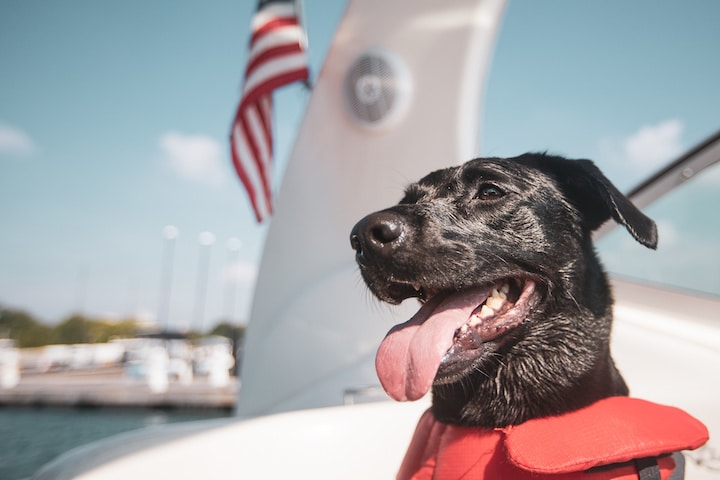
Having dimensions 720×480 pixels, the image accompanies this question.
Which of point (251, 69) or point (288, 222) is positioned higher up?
point (251, 69)

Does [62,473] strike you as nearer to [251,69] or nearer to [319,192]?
[319,192]

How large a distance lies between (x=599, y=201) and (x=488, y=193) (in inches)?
13.5

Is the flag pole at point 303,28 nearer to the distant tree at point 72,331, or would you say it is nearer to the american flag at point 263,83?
the american flag at point 263,83

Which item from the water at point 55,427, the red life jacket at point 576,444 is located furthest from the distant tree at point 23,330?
the red life jacket at point 576,444

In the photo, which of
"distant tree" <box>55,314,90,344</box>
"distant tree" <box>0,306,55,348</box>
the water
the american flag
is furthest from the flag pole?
"distant tree" <box>55,314,90,344</box>

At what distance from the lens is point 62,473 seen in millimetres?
1541

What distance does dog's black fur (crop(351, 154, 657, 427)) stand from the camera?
1.09m

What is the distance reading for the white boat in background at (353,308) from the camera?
1.72m

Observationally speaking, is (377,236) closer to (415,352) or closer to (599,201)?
(415,352)

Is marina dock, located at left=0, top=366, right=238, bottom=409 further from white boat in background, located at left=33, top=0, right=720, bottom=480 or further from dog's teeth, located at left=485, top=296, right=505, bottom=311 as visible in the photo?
dog's teeth, located at left=485, top=296, right=505, bottom=311

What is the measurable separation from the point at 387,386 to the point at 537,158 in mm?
805

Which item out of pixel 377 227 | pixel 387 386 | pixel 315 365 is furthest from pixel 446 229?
pixel 315 365

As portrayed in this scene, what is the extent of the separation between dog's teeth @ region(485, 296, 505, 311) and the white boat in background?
2.44ft

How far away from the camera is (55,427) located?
13906 mm
